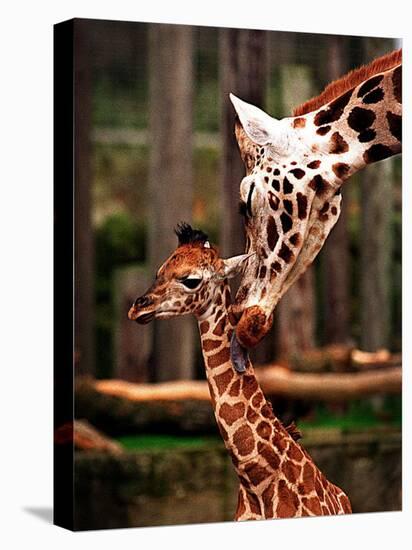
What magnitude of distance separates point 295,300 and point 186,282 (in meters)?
0.63

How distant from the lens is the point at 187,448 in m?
7.36

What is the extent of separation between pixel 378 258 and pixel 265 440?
114 cm

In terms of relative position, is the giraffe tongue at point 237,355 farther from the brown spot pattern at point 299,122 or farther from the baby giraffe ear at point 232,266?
the brown spot pattern at point 299,122

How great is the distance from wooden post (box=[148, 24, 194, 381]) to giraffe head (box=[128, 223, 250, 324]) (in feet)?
0.15

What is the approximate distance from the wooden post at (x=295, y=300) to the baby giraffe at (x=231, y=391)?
281 millimetres

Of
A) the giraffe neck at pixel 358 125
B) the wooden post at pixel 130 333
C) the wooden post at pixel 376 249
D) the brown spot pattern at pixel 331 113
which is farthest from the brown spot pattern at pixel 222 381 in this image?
the brown spot pattern at pixel 331 113

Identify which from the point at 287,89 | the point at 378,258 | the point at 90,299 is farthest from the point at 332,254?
the point at 90,299

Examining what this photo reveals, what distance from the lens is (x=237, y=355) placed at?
741 centimetres

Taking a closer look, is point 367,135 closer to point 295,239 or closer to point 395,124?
point 395,124

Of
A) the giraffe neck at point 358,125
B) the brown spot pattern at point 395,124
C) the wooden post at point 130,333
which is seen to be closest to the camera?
the wooden post at point 130,333

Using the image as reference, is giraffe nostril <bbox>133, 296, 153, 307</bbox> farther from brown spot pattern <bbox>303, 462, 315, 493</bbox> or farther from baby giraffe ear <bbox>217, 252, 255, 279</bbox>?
brown spot pattern <bbox>303, 462, 315, 493</bbox>

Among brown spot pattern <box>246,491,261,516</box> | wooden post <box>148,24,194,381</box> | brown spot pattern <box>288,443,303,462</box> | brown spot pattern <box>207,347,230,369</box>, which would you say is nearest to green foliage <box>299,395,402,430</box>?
brown spot pattern <box>288,443,303,462</box>

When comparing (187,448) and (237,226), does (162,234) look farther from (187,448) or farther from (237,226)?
(187,448)

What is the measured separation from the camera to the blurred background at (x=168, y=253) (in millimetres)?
7133
